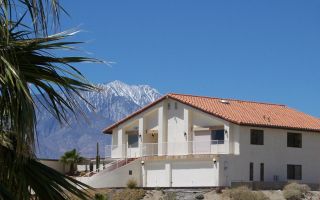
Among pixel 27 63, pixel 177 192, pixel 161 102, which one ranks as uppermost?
pixel 161 102

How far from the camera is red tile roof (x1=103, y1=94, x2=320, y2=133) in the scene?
55.5 m

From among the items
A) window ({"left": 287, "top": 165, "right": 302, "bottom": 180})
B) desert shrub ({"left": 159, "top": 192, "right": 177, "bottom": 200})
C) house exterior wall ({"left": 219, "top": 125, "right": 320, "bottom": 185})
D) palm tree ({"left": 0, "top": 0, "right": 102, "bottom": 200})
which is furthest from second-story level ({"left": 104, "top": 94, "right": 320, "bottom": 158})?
palm tree ({"left": 0, "top": 0, "right": 102, "bottom": 200})

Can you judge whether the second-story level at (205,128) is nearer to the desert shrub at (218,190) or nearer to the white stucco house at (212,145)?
the white stucco house at (212,145)

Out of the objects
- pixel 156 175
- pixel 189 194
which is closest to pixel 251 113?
pixel 156 175

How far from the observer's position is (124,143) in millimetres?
63594

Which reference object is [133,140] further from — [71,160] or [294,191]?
[294,191]

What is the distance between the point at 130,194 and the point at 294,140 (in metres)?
14.1

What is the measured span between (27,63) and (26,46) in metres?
0.16

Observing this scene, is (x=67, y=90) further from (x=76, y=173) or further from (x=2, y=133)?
(x=76, y=173)

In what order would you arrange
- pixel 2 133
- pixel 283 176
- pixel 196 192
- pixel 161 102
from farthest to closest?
pixel 161 102 < pixel 283 176 < pixel 196 192 < pixel 2 133

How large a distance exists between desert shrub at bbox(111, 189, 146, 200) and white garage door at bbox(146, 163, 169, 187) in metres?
3.13

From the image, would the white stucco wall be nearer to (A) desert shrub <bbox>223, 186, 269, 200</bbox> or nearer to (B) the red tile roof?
(B) the red tile roof

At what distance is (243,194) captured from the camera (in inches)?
1849

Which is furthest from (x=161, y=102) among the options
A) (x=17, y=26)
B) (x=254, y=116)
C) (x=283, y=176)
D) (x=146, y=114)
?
(x=17, y=26)
